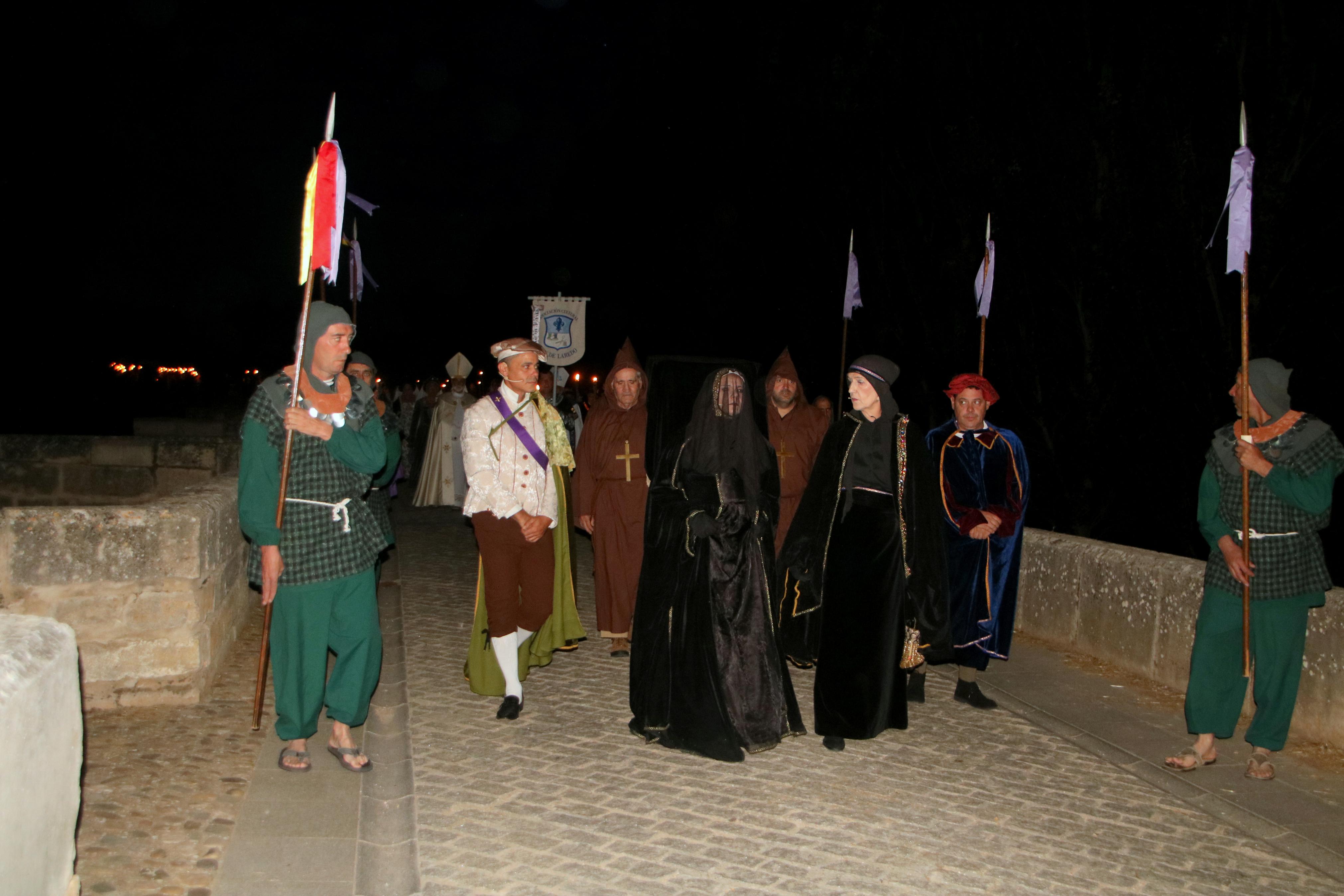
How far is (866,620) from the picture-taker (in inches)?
231

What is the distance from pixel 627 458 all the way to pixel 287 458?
3.69 m

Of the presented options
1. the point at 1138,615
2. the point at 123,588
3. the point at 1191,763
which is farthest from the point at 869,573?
the point at 123,588

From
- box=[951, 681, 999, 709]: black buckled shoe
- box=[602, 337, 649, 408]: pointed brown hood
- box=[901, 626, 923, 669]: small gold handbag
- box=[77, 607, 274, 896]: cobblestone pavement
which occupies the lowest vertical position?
box=[77, 607, 274, 896]: cobblestone pavement

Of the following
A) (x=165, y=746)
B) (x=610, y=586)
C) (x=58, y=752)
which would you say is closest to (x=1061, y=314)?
(x=610, y=586)

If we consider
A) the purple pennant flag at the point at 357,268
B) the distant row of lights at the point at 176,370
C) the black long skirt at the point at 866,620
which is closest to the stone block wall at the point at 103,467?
the purple pennant flag at the point at 357,268

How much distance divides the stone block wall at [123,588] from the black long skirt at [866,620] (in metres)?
3.29

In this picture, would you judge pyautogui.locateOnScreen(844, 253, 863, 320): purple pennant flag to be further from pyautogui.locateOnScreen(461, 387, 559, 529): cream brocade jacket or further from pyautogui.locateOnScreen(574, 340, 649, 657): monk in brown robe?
pyautogui.locateOnScreen(461, 387, 559, 529): cream brocade jacket

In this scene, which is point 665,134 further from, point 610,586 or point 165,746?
point 165,746

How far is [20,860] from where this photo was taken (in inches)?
107

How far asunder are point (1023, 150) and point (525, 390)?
11.0 meters

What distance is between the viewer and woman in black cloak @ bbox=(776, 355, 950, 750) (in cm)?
585

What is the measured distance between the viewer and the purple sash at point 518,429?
6230 millimetres

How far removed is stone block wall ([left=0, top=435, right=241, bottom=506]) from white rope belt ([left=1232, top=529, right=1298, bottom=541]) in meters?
10.2

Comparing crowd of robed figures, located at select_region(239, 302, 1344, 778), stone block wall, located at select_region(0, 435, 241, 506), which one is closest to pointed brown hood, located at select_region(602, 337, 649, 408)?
crowd of robed figures, located at select_region(239, 302, 1344, 778)
